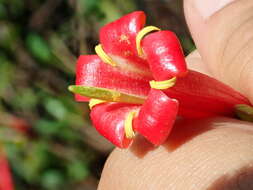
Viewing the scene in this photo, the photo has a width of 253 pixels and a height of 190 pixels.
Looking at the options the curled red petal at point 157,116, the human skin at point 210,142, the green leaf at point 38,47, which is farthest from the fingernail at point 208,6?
the green leaf at point 38,47

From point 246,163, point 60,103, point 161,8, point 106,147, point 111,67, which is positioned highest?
point 111,67

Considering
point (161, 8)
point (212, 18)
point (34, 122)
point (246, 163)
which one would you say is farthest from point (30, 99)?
point (246, 163)

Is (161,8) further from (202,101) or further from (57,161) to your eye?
(202,101)

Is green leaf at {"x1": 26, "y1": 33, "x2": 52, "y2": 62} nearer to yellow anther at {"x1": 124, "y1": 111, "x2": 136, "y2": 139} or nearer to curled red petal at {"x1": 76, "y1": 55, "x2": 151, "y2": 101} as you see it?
curled red petal at {"x1": 76, "y1": 55, "x2": 151, "y2": 101}

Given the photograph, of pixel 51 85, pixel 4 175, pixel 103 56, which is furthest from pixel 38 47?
pixel 103 56

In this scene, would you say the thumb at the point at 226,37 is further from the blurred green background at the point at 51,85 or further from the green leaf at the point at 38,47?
the green leaf at the point at 38,47

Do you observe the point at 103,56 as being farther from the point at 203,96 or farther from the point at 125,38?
the point at 203,96
